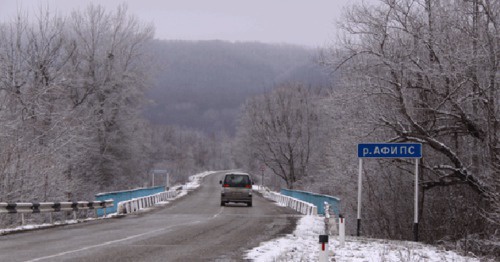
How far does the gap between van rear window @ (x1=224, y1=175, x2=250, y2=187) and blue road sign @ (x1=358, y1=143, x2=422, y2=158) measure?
17733mm

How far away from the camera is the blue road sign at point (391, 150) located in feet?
55.4

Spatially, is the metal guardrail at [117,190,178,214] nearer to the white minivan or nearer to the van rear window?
the white minivan

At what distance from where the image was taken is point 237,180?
3494cm

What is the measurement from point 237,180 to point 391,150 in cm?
1859

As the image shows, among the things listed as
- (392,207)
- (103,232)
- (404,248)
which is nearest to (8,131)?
(103,232)

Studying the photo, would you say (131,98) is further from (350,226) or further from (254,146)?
(254,146)

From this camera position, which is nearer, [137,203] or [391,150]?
[391,150]

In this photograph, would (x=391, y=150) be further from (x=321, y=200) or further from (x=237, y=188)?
(x=237, y=188)

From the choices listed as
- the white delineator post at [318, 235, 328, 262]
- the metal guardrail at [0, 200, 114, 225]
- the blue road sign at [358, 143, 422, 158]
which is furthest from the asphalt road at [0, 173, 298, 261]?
the blue road sign at [358, 143, 422, 158]

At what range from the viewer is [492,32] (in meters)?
17.2

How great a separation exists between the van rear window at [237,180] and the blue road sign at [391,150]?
58.2 feet

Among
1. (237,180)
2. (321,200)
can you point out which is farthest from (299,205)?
(237,180)

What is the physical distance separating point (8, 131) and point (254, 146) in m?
44.6

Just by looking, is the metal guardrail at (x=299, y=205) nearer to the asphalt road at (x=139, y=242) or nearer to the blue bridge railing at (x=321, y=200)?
the blue bridge railing at (x=321, y=200)
